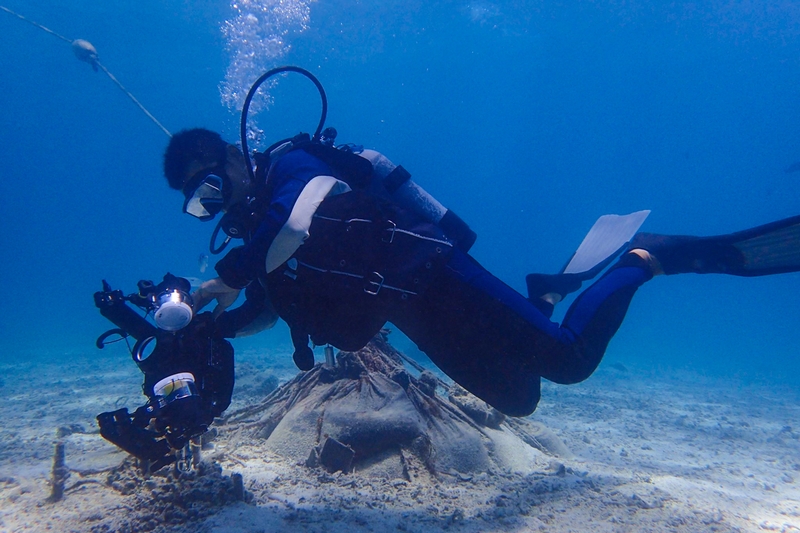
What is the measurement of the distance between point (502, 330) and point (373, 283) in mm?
1099

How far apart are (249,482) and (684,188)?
115465 millimetres

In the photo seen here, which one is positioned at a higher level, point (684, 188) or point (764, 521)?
point (684, 188)

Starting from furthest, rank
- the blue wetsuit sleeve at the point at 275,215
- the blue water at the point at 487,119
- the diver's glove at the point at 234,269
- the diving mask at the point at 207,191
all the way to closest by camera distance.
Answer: the blue water at the point at 487,119 < the diving mask at the point at 207,191 < the diver's glove at the point at 234,269 < the blue wetsuit sleeve at the point at 275,215

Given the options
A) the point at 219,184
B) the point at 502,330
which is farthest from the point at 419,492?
the point at 219,184

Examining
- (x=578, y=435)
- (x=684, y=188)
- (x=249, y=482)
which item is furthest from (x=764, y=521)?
(x=684, y=188)

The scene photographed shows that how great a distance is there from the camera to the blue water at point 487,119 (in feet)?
135

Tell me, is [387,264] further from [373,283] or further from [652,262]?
[652,262]

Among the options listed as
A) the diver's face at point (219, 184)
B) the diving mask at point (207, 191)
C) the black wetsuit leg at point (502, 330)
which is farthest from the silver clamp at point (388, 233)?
the diving mask at point (207, 191)

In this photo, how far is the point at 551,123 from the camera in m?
76.9

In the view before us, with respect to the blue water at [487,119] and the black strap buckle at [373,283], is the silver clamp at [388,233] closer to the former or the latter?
the black strap buckle at [373,283]

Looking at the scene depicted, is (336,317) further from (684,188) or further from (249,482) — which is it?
(684,188)

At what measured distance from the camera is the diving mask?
116 inches

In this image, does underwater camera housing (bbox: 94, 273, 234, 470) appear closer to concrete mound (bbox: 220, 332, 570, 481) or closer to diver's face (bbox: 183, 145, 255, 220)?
diver's face (bbox: 183, 145, 255, 220)

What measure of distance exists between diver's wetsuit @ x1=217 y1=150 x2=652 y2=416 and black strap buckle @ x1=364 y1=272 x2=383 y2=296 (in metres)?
0.02
